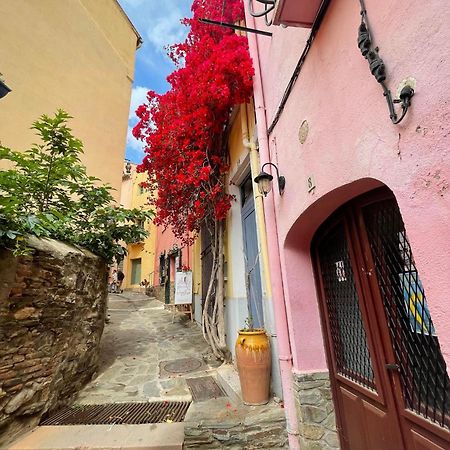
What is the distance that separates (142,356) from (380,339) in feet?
16.2

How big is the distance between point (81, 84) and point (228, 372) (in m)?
8.18

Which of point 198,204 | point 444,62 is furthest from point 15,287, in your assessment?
point 444,62

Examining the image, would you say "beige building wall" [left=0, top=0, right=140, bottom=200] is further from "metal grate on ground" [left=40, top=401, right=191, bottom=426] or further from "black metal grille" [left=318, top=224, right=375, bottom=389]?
"black metal grille" [left=318, top=224, right=375, bottom=389]

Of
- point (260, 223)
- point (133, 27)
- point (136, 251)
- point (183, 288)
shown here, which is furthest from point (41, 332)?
point (136, 251)

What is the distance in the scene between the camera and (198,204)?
4.72m

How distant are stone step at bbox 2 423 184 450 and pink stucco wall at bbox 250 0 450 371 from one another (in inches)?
65.3

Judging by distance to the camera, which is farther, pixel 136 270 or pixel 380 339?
pixel 136 270

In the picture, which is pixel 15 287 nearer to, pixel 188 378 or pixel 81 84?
pixel 188 378

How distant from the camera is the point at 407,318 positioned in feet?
5.98

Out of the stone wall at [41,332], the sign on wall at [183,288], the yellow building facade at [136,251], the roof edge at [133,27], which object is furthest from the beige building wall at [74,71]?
the yellow building facade at [136,251]

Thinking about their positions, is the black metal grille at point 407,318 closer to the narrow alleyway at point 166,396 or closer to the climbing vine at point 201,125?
the narrow alleyway at point 166,396

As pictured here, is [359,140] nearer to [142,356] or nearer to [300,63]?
[300,63]

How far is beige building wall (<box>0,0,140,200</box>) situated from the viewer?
5.68 metres

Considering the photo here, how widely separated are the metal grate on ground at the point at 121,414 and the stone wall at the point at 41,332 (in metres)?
0.24
